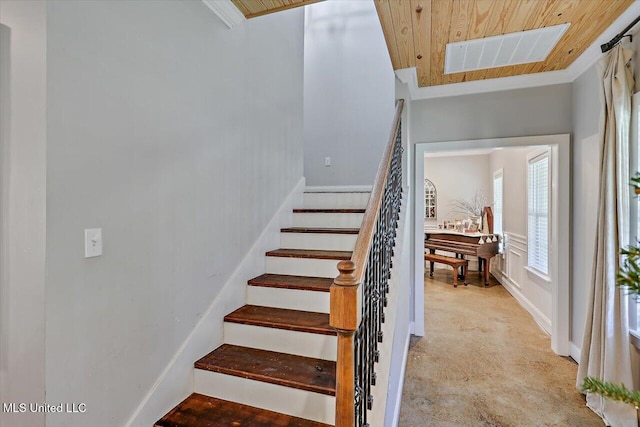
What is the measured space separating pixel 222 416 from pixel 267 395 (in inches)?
9.2

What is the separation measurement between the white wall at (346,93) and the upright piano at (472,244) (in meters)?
2.46

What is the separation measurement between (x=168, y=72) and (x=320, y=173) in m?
2.88

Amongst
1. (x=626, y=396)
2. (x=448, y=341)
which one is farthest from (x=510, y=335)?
(x=626, y=396)

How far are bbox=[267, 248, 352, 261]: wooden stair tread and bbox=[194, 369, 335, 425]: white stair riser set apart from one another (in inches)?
37.7

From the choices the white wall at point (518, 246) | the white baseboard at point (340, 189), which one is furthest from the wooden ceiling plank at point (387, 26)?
the white wall at point (518, 246)

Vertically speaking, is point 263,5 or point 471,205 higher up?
point 263,5

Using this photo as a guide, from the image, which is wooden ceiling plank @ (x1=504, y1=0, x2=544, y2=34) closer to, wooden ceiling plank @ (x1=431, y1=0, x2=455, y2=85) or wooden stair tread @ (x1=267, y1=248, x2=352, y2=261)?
wooden ceiling plank @ (x1=431, y1=0, x2=455, y2=85)

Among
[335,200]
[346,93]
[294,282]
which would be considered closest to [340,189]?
[335,200]

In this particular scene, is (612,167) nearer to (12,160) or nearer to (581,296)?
(581,296)

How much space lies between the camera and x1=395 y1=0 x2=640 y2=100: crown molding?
2422 millimetres

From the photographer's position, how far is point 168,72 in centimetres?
165

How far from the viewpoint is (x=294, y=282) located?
87.5 inches

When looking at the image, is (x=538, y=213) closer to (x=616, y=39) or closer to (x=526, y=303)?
(x=526, y=303)

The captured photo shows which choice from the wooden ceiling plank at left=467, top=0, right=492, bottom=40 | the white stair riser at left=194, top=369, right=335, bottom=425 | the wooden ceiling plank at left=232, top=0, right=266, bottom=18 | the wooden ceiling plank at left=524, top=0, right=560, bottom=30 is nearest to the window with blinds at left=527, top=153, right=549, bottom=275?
the wooden ceiling plank at left=524, top=0, right=560, bottom=30
